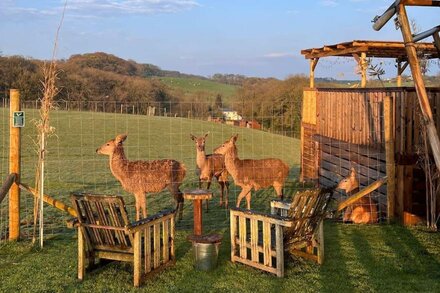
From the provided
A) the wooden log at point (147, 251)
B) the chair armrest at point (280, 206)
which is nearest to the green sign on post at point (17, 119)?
the wooden log at point (147, 251)

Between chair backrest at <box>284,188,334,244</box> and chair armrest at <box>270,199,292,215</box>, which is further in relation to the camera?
chair armrest at <box>270,199,292,215</box>

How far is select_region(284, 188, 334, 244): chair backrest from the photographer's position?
22.0ft

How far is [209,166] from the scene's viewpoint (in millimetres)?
11828

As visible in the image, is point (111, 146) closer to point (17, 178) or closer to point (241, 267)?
point (17, 178)

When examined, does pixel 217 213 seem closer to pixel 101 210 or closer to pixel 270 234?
pixel 270 234

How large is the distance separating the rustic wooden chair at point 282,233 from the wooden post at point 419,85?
1697 mm

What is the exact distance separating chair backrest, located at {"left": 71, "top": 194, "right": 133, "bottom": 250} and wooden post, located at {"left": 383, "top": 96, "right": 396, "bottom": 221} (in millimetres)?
5811

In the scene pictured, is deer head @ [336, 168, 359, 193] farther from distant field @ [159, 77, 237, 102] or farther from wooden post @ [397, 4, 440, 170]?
distant field @ [159, 77, 237, 102]

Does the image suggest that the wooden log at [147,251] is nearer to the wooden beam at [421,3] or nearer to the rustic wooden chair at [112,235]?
the rustic wooden chair at [112,235]

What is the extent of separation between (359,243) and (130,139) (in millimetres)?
21418

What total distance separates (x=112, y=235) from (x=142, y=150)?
18589 millimetres

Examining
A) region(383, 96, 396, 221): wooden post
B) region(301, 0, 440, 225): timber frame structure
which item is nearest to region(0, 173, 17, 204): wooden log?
region(301, 0, 440, 225): timber frame structure

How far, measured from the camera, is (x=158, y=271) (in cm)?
676

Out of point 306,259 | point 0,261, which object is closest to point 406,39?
point 306,259
